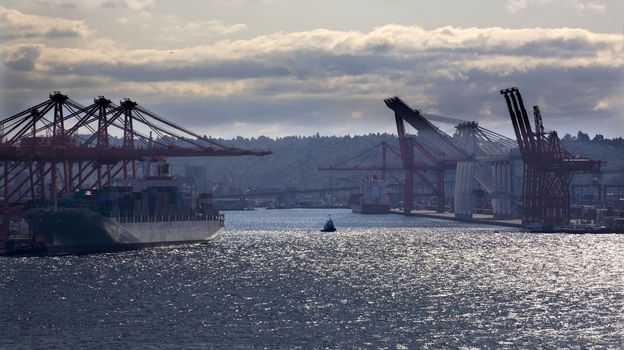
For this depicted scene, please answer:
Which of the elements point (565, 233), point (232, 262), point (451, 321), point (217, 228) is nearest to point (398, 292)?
point (451, 321)

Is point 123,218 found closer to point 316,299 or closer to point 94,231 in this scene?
point 94,231

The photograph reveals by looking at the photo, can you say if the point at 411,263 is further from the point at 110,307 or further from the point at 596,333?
the point at 596,333

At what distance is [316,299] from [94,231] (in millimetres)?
50828

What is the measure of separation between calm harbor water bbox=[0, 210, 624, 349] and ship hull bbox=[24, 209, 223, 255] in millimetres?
2748

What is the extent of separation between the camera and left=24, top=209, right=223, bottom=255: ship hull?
132875 mm

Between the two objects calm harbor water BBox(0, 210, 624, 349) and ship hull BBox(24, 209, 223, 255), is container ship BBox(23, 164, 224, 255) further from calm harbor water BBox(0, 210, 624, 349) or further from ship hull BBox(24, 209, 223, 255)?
calm harbor water BBox(0, 210, 624, 349)

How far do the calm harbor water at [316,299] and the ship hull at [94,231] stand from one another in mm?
2748

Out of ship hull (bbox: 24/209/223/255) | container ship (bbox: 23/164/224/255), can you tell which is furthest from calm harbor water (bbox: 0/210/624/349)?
container ship (bbox: 23/164/224/255)

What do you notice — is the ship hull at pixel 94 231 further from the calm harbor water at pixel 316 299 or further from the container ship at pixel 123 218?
the calm harbor water at pixel 316 299

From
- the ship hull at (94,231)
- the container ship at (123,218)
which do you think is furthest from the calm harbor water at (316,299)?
the container ship at (123,218)

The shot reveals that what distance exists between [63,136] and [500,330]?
88.0m

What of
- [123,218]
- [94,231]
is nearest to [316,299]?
[94,231]

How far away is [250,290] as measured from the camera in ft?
324

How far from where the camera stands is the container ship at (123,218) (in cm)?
13362
